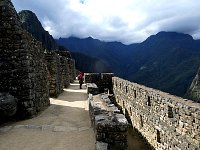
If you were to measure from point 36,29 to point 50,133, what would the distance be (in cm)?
8803

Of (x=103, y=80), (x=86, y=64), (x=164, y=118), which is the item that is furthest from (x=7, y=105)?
(x=86, y=64)

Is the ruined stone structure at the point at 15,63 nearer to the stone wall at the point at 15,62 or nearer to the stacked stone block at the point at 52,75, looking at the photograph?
the stone wall at the point at 15,62

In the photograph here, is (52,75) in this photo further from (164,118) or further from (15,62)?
(164,118)

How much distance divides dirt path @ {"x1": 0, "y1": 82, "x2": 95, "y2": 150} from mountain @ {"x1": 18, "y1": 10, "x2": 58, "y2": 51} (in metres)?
81.1

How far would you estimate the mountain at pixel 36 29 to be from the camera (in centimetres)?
9100

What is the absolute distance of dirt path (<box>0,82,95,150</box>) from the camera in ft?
24.9

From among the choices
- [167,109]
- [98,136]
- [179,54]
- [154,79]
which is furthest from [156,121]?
[179,54]

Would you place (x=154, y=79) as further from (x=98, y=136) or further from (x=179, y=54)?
(x=98, y=136)

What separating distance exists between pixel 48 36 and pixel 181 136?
89923 millimetres

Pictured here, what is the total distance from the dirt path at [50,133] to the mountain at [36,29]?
3193 inches

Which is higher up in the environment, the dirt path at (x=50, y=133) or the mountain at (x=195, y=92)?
the dirt path at (x=50, y=133)

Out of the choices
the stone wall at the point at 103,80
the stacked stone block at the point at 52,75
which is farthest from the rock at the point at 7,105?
the stone wall at the point at 103,80

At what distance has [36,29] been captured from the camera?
9362 cm

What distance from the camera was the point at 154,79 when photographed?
531 feet
